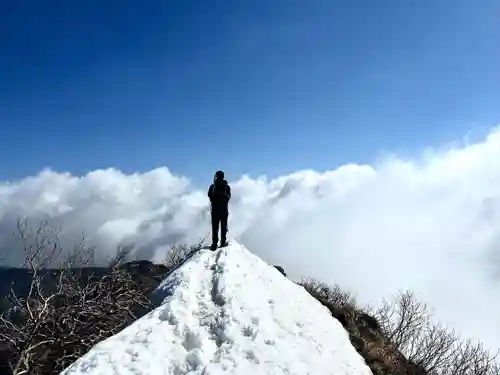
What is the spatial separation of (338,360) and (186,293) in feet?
14.7

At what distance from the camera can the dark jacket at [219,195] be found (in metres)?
17.2

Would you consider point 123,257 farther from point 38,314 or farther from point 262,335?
point 262,335

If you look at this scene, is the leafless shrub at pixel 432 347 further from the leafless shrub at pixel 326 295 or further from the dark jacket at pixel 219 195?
the dark jacket at pixel 219 195

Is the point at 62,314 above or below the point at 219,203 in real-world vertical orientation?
below

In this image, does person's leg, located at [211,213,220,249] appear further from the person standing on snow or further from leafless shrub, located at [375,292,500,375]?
leafless shrub, located at [375,292,500,375]

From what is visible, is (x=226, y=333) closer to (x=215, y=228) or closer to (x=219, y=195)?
(x=215, y=228)

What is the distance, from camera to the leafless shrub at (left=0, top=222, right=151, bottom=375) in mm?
13328

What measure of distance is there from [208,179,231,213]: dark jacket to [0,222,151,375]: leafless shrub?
4.23 m

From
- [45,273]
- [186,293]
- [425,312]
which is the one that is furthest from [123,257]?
[425,312]

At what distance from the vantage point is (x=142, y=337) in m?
10.1

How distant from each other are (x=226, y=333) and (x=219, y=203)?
709 centimetres

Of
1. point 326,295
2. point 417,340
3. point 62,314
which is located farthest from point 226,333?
point 417,340

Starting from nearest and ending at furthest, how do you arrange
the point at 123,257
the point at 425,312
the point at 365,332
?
the point at 123,257 < the point at 365,332 < the point at 425,312

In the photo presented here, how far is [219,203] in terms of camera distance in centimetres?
1725
